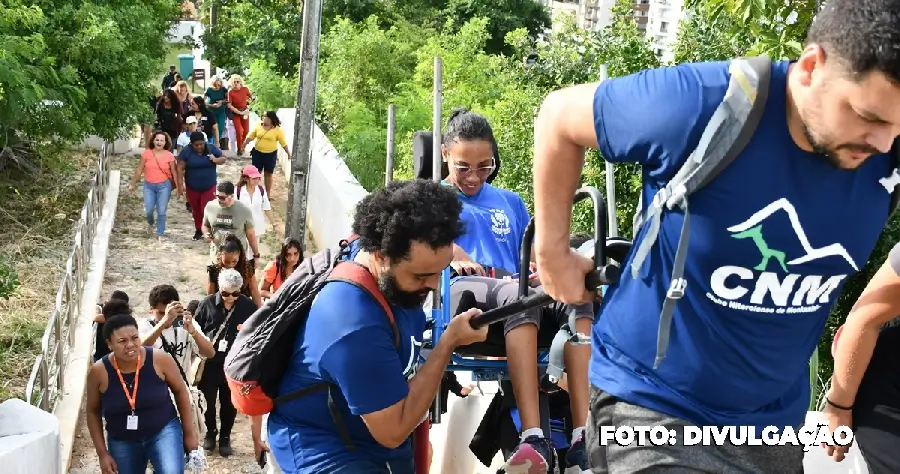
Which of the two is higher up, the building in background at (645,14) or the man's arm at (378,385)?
the building in background at (645,14)

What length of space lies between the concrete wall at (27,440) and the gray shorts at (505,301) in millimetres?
1943

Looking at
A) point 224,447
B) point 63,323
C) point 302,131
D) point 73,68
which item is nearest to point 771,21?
point 224,447

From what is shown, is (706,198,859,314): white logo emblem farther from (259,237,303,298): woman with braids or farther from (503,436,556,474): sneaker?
(259,237,303,298): woman with braids

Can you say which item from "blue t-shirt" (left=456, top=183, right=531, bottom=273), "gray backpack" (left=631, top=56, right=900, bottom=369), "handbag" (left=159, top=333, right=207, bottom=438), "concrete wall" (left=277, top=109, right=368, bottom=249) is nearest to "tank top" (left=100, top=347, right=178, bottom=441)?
"handbag" (left=159, top=333, right=207, bottom=438)

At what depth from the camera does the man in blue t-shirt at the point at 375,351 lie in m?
3.28

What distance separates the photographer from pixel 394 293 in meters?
3.39

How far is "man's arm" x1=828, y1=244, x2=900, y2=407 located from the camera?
329 cm

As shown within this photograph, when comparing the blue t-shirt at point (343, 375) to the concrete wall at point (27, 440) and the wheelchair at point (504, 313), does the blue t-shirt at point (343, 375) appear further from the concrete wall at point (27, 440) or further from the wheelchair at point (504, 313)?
the concrete wall at point (27, 440)

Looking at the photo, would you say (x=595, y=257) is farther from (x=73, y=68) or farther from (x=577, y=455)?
(x=73, y=68)

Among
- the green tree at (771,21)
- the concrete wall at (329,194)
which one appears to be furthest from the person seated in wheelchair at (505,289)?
the concrete wall at (329,194)

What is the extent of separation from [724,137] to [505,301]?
204cm

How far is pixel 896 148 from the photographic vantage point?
2.46 meters

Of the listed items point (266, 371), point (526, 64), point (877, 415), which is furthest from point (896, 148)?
point (526, 64)

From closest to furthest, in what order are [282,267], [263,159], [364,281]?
[364,281] < [282,267] < [263,159]
